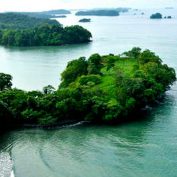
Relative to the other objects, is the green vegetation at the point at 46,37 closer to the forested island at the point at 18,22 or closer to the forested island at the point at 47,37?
the forested island at the point at 47,37

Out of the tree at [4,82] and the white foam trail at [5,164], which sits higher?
the tree at [4,82]

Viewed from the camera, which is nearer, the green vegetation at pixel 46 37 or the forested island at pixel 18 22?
the green vegetation at pixel 46 37

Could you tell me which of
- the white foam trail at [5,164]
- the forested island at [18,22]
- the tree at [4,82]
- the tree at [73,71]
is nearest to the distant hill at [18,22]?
the forested island at [18,22]

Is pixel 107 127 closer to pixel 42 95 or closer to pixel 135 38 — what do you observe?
pixel 42 95

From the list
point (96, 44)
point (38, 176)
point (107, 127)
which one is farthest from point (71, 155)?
point (96, 44)

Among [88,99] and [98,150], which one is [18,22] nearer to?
[88,99]

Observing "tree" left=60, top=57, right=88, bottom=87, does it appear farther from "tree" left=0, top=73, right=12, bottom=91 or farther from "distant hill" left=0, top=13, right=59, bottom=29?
"distant hill" left=0, top=13, right=59, bottom=29

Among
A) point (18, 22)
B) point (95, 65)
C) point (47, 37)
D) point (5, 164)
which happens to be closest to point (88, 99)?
point (5, 164)
